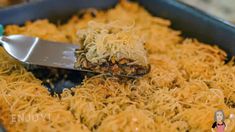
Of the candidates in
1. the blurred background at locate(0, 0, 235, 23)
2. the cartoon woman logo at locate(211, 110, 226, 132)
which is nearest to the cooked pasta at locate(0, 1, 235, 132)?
the cartoon woman logo at locate(211, 110, 226, 132)

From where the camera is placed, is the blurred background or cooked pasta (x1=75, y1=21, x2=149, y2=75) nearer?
cooked pasta (x1=75, y1=21, x2=149, y2=75)

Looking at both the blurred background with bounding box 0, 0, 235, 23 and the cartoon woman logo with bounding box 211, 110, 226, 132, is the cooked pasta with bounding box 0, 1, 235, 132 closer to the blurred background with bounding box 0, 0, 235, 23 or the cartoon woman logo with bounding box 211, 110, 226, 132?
the cartoon woman logo with bounding box 211, 110, 226, 132

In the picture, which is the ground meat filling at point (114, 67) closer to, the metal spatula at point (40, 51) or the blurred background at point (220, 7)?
the metal spatula at point (40, 51)

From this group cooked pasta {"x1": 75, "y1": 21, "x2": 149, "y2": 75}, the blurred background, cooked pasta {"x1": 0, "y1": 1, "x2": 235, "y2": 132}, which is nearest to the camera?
cooked pasta {"x1": 0, "y1": 1, "x2": 235, "y2": 132}

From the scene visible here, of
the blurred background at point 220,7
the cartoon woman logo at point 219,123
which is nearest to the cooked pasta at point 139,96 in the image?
the cartoon woman logo at point 219,123

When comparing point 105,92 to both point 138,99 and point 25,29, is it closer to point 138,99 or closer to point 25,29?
point 138,99

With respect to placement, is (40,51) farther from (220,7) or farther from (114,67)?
(220,7)

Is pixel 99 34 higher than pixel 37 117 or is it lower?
higher

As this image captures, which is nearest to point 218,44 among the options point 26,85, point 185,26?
point 185,26

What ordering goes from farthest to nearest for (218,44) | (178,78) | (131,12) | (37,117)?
(131,12) < (218,44) < (178,78) < (37,117)
